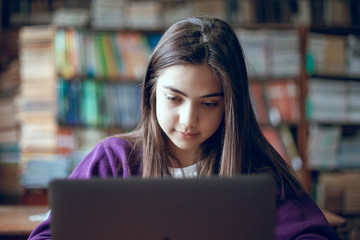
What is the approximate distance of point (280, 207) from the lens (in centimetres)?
102

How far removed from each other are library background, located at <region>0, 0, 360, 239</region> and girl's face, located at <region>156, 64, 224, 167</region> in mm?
1760

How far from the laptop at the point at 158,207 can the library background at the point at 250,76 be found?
218 cm

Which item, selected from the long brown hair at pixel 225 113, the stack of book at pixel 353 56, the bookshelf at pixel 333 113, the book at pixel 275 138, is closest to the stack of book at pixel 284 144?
the book at pixel 275 138

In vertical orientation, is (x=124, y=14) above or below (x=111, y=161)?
above

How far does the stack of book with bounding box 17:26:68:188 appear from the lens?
2.79 metres

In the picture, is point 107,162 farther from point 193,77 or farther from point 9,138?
point 9,138

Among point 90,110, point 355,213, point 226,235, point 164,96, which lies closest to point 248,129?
point 164,96

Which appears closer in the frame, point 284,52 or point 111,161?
point 111,161

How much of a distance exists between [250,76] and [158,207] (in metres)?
2.43

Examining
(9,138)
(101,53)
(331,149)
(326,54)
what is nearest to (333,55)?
(326,54)

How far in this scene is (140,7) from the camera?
2873 millimetres

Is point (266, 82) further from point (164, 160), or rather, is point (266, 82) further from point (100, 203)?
point (100, 203)

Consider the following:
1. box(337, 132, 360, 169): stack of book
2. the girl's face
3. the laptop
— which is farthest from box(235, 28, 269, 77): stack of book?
the laptop

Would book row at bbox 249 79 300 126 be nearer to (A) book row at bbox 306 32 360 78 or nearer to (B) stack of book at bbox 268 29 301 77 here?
(B) stack of book at bbox 268 29 301 77
